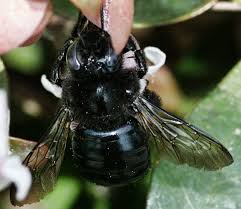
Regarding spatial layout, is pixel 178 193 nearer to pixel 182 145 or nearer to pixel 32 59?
pixel 182 145

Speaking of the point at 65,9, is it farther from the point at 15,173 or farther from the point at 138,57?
the point at 15,173

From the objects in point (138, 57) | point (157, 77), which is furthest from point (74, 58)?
point (157, 77)

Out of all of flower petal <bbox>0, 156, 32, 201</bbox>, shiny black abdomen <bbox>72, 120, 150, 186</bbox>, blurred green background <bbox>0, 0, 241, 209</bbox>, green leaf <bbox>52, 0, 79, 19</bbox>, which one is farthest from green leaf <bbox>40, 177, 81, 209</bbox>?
flower petal <bbox>0, 156, 32, 201</bbox>

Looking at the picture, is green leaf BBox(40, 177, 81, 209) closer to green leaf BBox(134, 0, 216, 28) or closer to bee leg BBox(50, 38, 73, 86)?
green leaf BBox(134, 0, 216, 28)

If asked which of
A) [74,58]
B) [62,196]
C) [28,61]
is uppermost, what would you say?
[74,58]

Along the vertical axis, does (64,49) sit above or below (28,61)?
above
